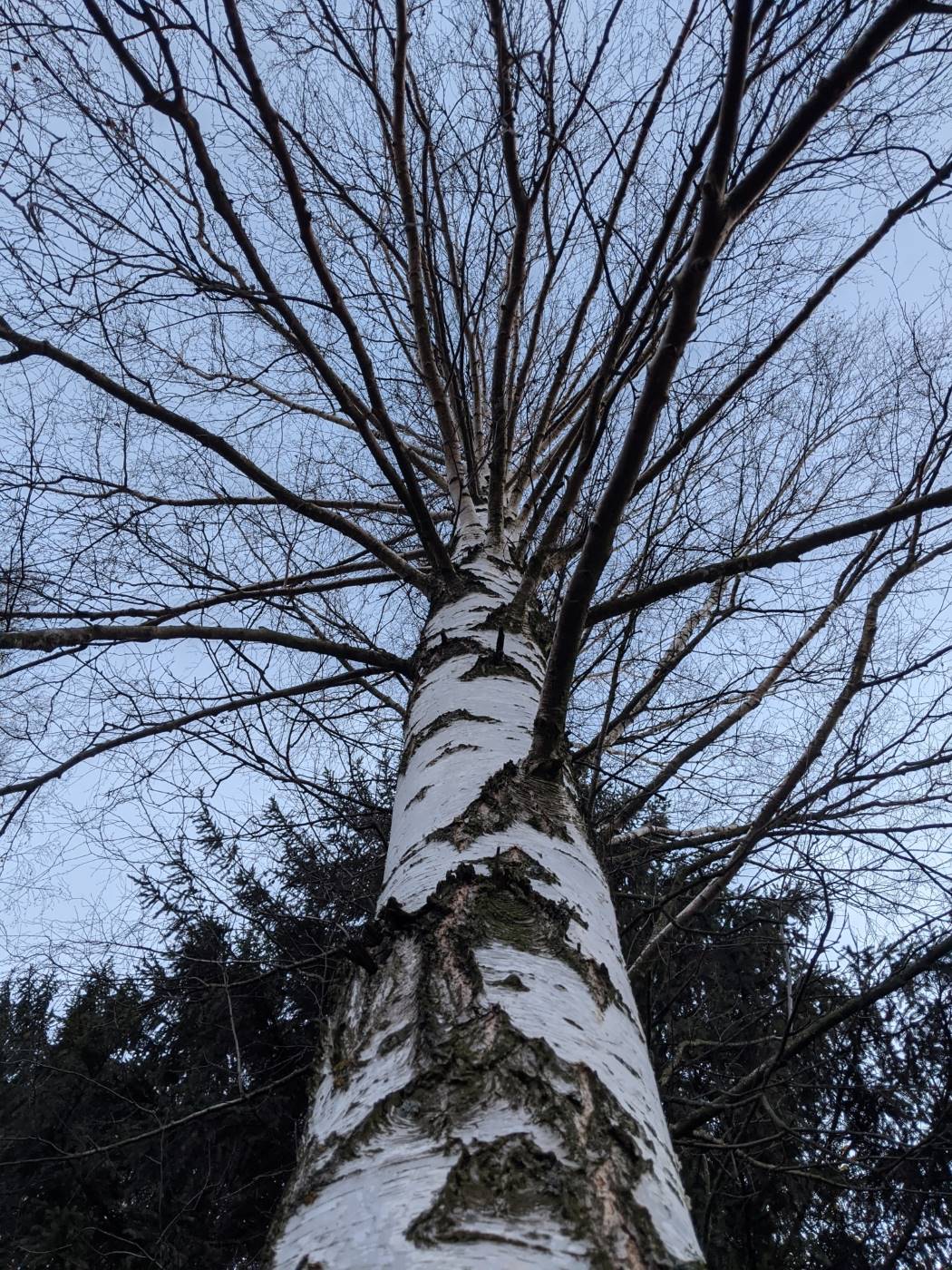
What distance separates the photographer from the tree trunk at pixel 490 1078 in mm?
600

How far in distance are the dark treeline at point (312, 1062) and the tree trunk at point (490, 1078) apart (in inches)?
5.9

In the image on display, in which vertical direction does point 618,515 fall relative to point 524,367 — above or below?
below

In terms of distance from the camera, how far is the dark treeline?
77.3 inches

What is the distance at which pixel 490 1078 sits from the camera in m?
0.74

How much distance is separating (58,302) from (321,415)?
1866mm

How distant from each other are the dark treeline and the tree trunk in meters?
0.15

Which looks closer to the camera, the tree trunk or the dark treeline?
the tree trunk

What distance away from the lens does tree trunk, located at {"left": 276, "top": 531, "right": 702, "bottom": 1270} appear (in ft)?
1.97

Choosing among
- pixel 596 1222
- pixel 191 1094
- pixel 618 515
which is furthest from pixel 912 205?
pixel 191 1094

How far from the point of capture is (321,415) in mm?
3992

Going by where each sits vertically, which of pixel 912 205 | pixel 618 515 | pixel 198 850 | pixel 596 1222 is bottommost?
pixel 596 1222

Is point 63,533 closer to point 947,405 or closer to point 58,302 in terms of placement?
point 58,302

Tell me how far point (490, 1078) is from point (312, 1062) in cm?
30

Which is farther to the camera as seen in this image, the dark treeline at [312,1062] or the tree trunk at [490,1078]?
the dark treeline at [312,1062]
